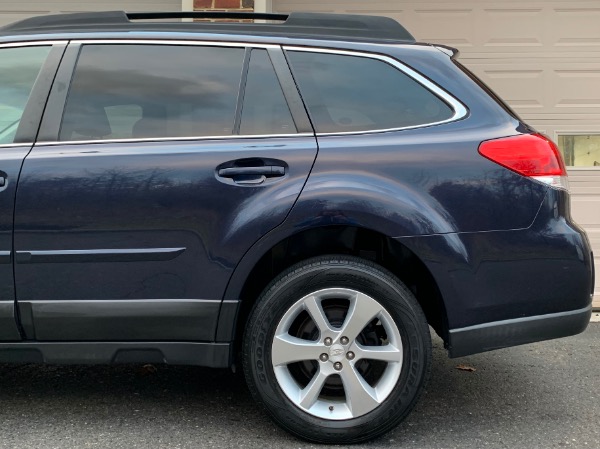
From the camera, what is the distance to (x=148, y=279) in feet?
9.00

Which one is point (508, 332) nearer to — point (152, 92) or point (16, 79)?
point (152, 92)

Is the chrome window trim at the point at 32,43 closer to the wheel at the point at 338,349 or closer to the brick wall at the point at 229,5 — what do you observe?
the wheel at the point at 338,349

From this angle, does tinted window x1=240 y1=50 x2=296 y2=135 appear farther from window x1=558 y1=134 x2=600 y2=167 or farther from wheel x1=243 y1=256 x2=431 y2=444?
window x1=558 y1=134 x2=600 y2=167

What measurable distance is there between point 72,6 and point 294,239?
146 inches

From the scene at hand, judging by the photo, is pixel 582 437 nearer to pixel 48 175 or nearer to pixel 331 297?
pixel 331 297

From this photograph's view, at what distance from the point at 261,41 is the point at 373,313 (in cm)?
122

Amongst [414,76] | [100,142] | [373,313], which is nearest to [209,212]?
[100,142]

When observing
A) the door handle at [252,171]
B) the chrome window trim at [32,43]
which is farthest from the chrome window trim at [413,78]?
the chrome window trim at [32,43]

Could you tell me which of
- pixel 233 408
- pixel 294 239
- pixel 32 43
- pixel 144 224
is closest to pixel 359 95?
pixel 294 239

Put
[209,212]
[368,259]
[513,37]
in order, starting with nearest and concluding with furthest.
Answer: [209,212] → [368,259] → [513,37]

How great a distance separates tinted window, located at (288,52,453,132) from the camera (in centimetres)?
285

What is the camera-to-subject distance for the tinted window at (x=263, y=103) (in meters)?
2.83

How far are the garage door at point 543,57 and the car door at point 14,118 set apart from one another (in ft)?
9.71

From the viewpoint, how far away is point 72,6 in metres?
5.57
